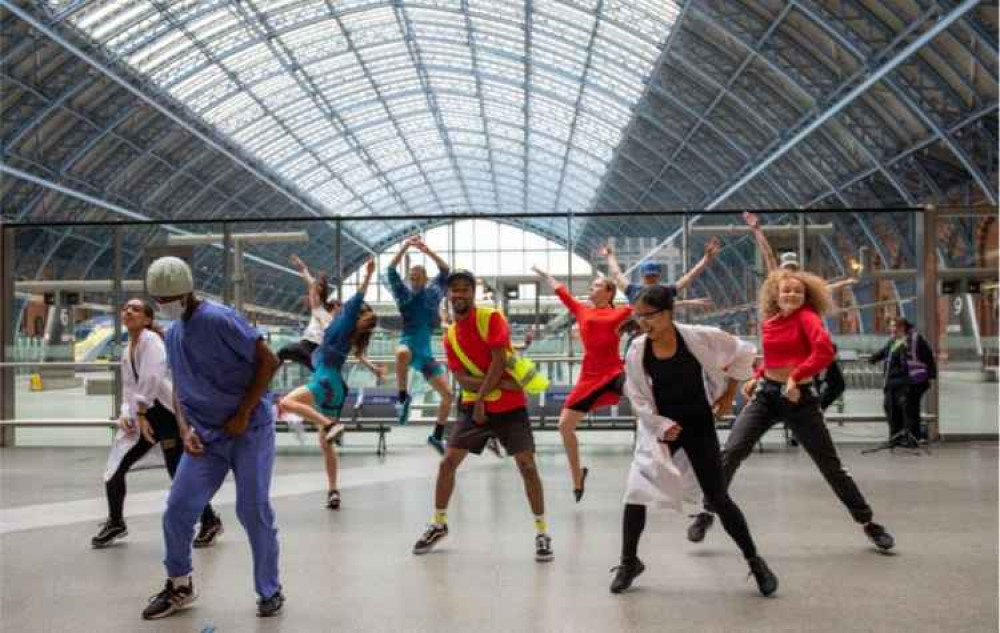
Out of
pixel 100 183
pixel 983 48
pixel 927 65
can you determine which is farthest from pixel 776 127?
pixel 100 183

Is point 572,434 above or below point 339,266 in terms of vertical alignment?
below

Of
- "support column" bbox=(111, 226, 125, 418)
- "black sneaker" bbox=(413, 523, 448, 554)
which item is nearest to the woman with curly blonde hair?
"black sneaker" bbox=(413, 523, 448, 554)

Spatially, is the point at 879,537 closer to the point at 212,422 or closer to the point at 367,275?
the point at 212,422

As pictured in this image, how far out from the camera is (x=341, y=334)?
793 cm

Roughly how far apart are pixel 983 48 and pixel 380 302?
54.4ft

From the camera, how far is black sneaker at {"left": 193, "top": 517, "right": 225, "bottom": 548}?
21.6 feet

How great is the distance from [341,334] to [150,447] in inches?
69.4

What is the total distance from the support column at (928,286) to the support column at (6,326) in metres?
11.6

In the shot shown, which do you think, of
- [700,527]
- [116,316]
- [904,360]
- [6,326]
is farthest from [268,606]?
[6,326]

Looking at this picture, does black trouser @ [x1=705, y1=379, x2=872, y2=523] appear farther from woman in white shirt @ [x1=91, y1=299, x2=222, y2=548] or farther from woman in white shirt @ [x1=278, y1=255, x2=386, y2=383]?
woman in white shirt @ [x1=278, y1=255, x2=386, y2=383]

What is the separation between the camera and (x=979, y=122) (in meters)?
25.1

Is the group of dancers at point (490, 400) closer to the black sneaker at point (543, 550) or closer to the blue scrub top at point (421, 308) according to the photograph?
the black sneaker at point (543, 550)

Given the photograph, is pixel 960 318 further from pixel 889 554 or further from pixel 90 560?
pixel 90 560

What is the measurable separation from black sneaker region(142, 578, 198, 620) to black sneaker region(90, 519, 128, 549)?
181cm
